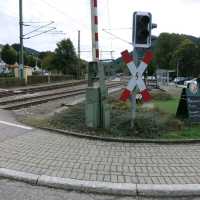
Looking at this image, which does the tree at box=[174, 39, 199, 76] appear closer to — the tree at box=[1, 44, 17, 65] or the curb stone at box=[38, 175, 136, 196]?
the tree at box=[1, 44, 17, 65]

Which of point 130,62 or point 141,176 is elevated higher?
point 130,62

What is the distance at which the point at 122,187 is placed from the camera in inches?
178

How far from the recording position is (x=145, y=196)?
4406 millimetres

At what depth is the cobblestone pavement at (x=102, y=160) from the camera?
495 centimetres

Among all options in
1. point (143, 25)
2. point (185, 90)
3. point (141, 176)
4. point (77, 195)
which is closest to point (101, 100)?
point (143, 25)

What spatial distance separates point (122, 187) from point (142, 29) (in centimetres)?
449

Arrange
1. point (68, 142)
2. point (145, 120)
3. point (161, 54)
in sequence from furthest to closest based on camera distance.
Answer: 1. point (161, 54)
2. point (145, 120)
3. point (68, 142)

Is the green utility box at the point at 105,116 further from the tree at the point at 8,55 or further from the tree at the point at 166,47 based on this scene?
the tree at the point at 166,47

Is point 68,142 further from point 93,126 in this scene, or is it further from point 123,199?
point 123,199

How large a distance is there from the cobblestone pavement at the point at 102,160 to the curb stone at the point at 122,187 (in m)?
0.16

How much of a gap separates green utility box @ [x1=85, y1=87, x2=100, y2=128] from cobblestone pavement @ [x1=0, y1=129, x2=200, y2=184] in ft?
3.26

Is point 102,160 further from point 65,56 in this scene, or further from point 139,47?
point 65,56

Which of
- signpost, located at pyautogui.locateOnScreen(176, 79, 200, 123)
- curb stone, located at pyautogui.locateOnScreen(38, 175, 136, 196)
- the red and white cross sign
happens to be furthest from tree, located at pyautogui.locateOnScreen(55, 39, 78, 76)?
curb stone, located at pyautogui.locateOnScreen(38, 175, 136, 196)

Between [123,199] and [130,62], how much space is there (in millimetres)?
4272
